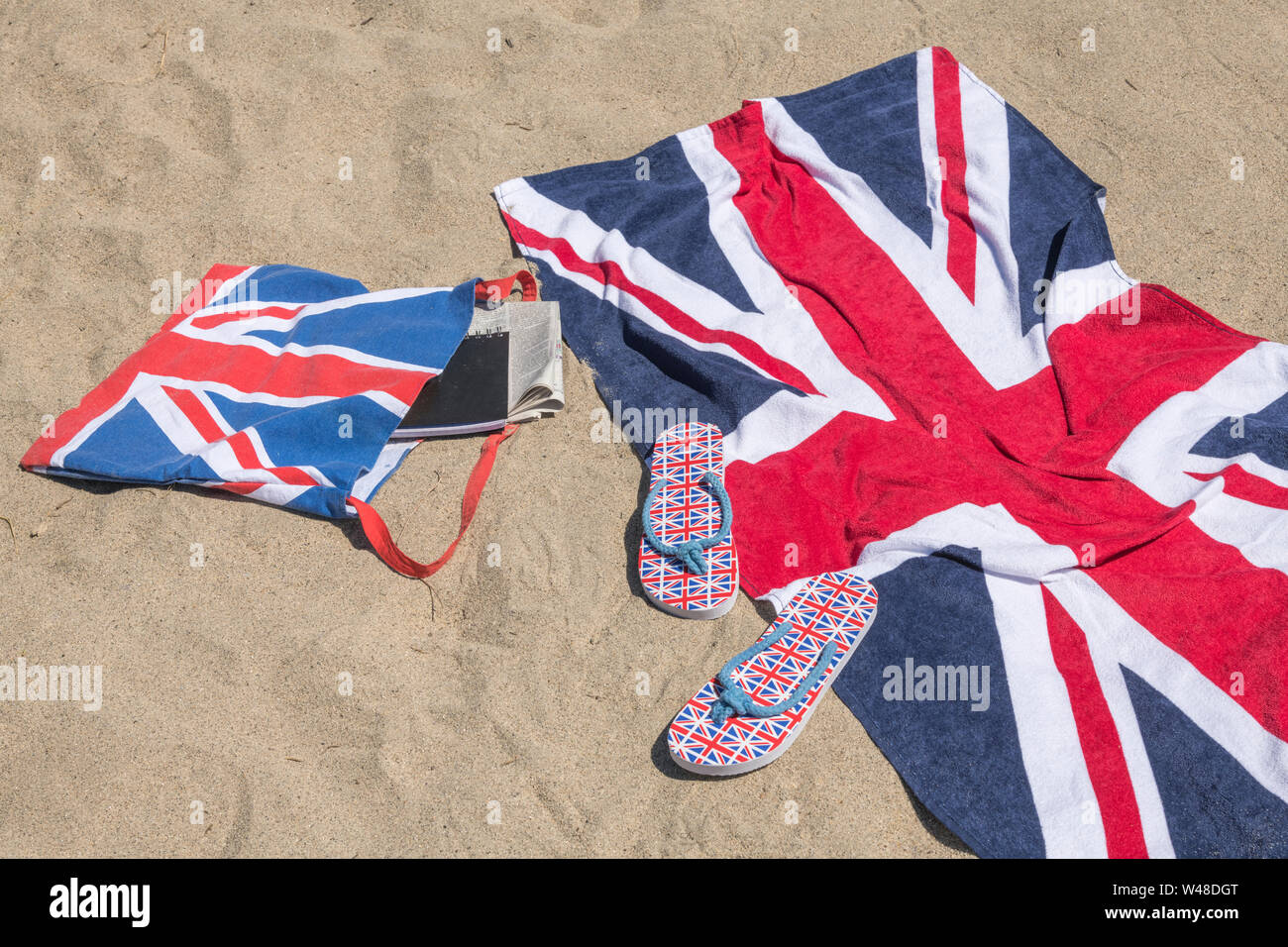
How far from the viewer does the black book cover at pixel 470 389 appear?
94.3 inches

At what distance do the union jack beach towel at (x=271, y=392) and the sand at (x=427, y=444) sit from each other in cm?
8

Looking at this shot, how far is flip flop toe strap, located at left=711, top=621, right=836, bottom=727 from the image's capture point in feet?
6.04

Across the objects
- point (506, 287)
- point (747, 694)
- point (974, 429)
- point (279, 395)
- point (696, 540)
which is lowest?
point (747, 694)

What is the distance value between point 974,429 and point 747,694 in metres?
0.90

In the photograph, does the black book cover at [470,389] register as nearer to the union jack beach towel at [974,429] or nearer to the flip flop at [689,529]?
the union jack beach towel at [974,429]

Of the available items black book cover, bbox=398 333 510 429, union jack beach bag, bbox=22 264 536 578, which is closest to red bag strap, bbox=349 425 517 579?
union jack beach bag, bbox=22 264 536 578

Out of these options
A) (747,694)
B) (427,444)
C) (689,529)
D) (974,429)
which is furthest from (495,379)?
(974,429)

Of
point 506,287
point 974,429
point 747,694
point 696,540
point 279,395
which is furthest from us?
point 506,287

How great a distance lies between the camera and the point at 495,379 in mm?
2475

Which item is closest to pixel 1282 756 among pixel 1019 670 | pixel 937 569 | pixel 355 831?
pixel 1019 670

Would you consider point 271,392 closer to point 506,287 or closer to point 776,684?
point 506,287

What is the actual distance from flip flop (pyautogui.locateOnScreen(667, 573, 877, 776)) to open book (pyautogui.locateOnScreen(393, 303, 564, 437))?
Result: 0.81 metres

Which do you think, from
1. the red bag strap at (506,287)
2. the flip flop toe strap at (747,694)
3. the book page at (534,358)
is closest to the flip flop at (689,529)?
the flip flop toe strap at (747,694)
